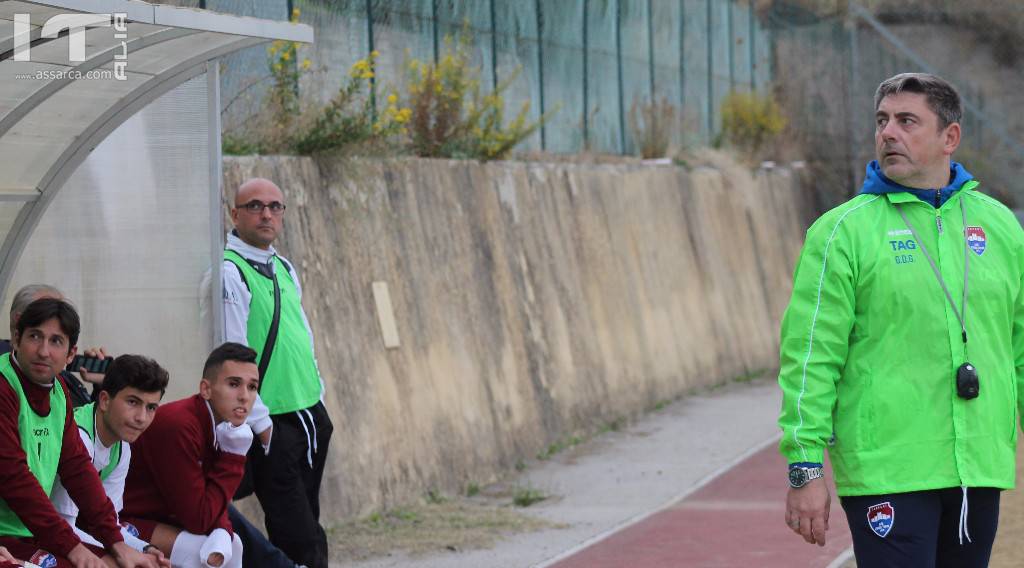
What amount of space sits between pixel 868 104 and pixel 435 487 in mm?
16824

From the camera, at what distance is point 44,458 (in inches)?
222

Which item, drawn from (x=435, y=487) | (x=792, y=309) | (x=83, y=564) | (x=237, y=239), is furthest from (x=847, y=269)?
(x=435, y=487)

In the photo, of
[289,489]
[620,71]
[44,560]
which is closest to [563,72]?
[620,71]

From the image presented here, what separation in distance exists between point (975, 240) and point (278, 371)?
3.58m

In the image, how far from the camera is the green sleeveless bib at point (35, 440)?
220 inches

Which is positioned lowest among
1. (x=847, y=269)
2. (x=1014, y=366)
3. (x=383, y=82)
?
(x=1014, y=366)

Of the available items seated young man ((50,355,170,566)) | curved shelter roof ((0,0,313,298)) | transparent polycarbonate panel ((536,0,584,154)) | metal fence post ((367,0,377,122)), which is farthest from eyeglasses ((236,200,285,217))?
transparent polycarbonate panel ((536,0,584,154))

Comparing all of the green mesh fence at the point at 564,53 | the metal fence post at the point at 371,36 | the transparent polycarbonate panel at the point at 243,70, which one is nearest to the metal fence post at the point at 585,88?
the green mesh fence at the point at 564,53

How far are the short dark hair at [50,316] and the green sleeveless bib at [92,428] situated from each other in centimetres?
39

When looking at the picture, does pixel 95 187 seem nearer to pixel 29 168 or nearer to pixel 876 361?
pixel 29 168

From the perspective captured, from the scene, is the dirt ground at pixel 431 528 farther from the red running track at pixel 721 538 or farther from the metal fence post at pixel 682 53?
the metal fence post at pixel 682 53

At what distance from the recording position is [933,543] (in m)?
4.54

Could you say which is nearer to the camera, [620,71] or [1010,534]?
[1010,534]

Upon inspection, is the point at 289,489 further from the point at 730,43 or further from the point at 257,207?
the point at 730,43
